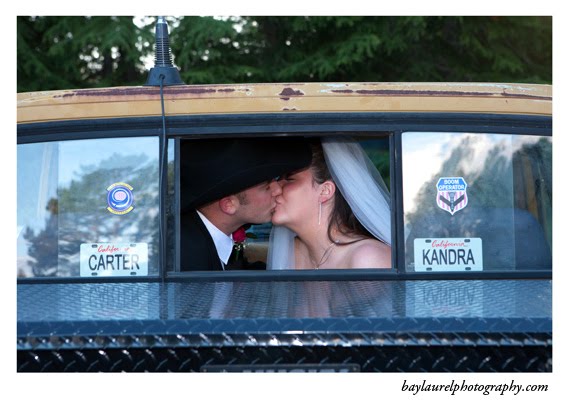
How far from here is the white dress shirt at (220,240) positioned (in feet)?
14.4

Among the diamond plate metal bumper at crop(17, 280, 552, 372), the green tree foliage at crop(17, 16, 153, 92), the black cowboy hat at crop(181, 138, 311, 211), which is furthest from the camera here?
the green tree foliage at crop(17, 16, 153, 92)

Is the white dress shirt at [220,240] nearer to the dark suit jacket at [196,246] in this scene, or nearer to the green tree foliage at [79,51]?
the dark suit jacket at [196,246]

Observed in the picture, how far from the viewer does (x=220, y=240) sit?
4469 mm

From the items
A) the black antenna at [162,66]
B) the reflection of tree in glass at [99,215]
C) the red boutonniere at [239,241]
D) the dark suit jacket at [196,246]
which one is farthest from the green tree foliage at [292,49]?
the reflection of tree in glass at [99,215]

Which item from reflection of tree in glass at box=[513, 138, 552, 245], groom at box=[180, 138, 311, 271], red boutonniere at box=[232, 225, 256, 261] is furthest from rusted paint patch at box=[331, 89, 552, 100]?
red boutonniere at box=[232, 225, 256, 261]

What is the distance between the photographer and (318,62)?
10844 mm

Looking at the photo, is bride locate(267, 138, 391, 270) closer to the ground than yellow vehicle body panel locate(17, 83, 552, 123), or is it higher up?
closer to the ground

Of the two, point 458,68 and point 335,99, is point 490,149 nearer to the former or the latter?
point 335,99

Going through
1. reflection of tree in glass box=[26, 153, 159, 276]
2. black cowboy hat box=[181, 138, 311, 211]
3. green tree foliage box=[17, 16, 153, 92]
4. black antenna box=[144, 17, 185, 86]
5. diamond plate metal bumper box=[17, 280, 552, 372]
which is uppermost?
green tree foliage box=[17, 16, 153, 92]

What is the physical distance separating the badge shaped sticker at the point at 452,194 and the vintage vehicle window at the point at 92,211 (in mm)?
1272

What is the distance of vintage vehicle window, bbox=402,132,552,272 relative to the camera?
3.51 meters

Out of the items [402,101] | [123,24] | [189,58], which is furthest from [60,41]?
[402,101]

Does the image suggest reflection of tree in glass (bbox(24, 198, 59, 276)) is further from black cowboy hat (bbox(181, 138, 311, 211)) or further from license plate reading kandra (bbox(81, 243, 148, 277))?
black cowboy hat (bbox(181, 138, 311, 211))

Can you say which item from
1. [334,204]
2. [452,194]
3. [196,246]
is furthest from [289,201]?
[452,194]
